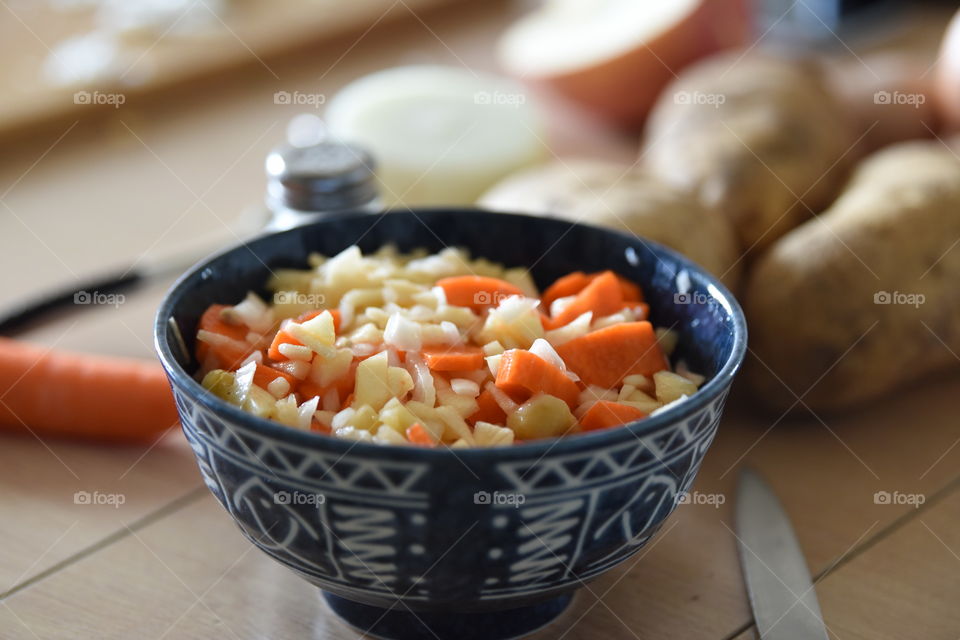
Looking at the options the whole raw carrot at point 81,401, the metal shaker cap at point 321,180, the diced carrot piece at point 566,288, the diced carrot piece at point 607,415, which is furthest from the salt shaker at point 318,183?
the diced carrot piece at point 607,415

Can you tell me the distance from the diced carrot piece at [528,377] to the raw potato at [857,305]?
17.0 inches

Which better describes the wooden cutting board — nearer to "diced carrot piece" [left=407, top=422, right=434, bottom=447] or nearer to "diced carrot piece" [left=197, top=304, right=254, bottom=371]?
"diced carrot piece" [left=197, top=304, right=254, bottom=371]

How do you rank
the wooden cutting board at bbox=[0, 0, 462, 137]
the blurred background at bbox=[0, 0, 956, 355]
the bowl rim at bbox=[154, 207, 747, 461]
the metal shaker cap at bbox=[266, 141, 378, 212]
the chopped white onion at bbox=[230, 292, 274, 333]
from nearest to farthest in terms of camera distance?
the bowl rim at bbox=[154, 207, 747, 461] < the chopped white onion at bbox=[230, 292, 274, 333] < the metal shaker cap at bbox=[266, 141, 378, 212] < the blurred background at bbox=[0, 0, 956, 355] < the wooden cutting board at bbox=[0, 0, 462, 137]

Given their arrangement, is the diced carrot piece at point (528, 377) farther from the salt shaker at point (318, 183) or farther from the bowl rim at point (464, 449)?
the salt shaker at point (318, 183)

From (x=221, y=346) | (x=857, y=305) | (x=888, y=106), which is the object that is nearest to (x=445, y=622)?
(x=221, y=346)

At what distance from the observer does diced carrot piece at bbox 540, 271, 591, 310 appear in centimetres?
94

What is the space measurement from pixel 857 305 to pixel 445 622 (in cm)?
60

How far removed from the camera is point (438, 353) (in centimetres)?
81

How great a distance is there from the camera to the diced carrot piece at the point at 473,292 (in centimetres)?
90

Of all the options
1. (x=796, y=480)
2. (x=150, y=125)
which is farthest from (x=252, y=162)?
(x=796, y=480)

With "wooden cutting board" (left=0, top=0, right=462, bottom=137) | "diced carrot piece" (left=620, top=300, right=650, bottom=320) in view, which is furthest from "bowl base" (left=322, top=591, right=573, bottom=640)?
"wooden cutting board" (left=0, top=0, right=462, bottom=137)

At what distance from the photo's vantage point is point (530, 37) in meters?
2.01

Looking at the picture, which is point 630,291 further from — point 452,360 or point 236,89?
point 236,89

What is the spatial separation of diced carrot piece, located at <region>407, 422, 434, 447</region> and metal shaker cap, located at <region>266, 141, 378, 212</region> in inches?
24.1
